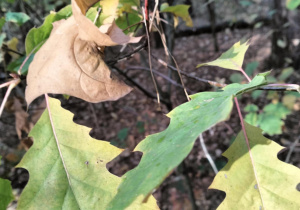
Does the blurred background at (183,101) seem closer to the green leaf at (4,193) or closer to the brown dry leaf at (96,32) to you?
the green leaf at (4,193)

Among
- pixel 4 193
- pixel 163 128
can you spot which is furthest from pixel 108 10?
pixel 163 128

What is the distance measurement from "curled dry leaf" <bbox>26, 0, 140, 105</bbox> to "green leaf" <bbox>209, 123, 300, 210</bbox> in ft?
1.08

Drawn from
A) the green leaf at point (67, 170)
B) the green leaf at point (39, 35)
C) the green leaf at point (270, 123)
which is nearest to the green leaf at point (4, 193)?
the green leaf at point (67, 170)

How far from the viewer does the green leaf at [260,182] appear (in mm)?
546

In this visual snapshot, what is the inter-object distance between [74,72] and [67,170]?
230mm

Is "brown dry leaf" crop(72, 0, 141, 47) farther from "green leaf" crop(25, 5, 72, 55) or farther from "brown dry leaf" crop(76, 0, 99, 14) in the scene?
"green leaf" crop(25, 5, 72, 55)

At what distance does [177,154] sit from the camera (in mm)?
321

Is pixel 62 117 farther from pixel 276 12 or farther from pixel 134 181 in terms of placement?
pixel 276 12

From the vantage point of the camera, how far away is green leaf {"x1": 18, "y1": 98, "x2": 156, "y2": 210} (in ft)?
1.70

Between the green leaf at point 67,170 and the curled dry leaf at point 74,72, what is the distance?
12 cm

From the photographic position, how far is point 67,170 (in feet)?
1.86

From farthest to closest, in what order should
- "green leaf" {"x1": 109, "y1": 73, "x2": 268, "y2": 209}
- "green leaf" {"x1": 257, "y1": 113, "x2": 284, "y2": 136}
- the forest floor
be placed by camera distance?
the forest floor, "green leaf" {"x1": 257, "y1": 113, "x2": 284, "y2": 136}, "green leaf" {"x1": 109, "y1": 73, "x2": 268, "y2": 209}

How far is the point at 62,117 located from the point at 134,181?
14.3 inches

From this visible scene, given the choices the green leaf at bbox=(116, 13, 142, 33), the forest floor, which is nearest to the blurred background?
the forest floor
